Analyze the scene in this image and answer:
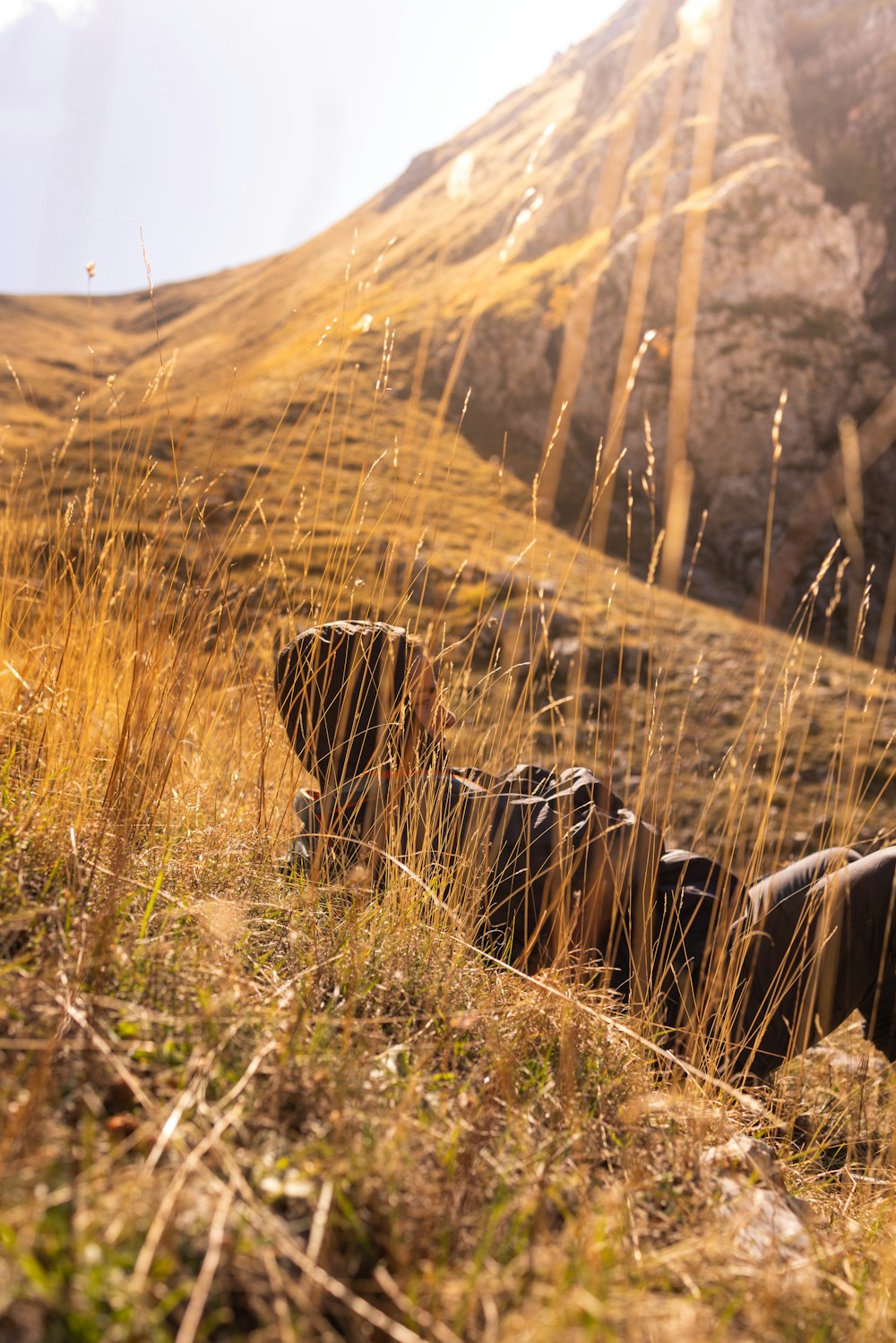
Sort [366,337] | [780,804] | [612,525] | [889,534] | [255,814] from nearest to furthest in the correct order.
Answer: [255,814]
[780,804]
[889,534]
[612,525]
[366,337]

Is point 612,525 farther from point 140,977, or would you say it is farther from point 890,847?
point 140,977

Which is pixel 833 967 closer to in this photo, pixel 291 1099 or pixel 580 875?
pixel 580 875

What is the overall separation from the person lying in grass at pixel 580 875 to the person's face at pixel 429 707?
1 centimetres

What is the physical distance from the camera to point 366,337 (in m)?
20.5

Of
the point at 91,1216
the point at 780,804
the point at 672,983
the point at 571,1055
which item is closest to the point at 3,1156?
the point at 91,1216

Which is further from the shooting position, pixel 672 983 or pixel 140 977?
pixel 672 983

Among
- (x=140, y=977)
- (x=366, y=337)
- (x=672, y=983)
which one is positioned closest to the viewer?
(x=140, y=977)

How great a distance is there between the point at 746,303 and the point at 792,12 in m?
12.1

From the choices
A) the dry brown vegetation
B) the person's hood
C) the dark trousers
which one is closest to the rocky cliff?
the dark trousers

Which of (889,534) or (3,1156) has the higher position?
(889,534)

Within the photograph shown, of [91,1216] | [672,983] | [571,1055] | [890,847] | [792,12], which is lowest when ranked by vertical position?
[672,983]

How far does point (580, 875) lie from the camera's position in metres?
2.04

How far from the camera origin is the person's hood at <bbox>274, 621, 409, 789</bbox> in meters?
2.02

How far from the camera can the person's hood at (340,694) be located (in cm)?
202
